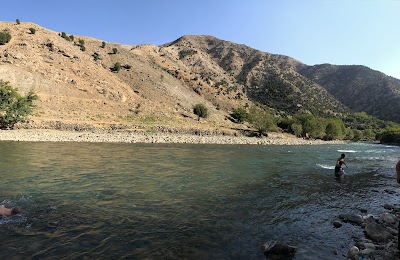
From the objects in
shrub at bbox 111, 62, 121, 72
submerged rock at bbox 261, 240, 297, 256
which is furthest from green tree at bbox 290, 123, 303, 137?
submerged rock at bbox 261, 240, 297, 256

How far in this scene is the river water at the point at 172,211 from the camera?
9.87m

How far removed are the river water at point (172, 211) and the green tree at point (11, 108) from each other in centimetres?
3973

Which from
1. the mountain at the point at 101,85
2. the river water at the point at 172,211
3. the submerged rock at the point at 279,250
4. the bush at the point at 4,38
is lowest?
the river water at the point at 172,211

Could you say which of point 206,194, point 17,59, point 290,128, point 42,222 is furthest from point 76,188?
point 290,128

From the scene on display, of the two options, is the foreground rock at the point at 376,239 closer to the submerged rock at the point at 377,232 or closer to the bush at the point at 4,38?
the submerged rock at the point at 377,232

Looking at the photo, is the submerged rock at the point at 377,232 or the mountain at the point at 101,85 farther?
the mountain at the point at 101,85

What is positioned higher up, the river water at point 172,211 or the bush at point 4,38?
the bush at point 4,38

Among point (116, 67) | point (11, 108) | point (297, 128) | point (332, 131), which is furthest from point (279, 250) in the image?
point (332, 131)

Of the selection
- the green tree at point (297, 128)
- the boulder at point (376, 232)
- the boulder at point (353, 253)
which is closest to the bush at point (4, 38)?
the green tree at point (297, 128)

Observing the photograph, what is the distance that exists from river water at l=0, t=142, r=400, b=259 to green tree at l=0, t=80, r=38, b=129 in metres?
39.7

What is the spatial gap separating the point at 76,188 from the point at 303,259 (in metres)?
13.8

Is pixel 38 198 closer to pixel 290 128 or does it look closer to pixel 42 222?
pixel 42 222

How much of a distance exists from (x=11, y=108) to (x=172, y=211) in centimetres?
5838

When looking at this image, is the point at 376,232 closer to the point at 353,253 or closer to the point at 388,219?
the point at 388,219
